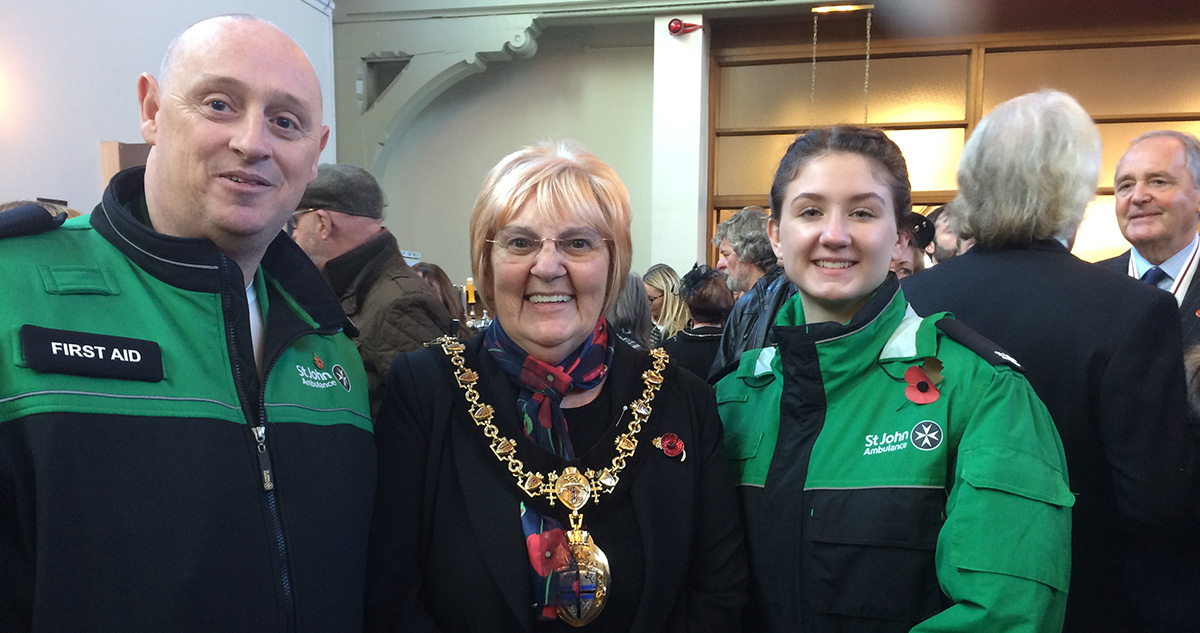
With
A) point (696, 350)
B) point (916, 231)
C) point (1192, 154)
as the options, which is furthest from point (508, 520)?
point (1192, 154)

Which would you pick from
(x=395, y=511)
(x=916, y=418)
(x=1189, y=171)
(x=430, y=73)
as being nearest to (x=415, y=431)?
(x=395, y=511)

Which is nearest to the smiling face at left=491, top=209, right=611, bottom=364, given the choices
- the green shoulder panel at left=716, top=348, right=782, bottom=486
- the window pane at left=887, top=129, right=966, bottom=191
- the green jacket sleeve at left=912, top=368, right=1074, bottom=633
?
the green shoulder panel at left=716, top=348, right=782, bottom=486

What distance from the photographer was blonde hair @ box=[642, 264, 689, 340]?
15.6ft

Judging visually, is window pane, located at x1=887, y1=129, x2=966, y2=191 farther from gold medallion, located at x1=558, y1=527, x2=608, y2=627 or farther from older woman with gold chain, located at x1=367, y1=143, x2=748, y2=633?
gold medallion, located at x1=558, y1=527, x2=608, y2=627

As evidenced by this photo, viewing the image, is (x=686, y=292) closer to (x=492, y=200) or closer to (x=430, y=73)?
(x=492, y=200)

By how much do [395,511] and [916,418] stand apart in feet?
2.99

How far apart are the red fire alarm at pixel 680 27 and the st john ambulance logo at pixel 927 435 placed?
5.96 m

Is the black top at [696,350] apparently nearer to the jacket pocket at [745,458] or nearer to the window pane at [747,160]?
the jacket pocket at [745,458]

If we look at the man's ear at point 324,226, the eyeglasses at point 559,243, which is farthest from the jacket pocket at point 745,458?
the man's ear at point 324,226

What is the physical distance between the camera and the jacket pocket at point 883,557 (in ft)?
4.42

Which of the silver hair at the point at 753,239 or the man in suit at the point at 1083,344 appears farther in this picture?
the silver hair at the point at 753,239

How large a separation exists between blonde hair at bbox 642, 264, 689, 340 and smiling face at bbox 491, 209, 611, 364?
3.05 m

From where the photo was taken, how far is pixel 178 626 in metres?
1.11

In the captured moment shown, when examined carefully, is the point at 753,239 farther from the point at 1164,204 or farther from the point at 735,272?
the point at 1164,204
